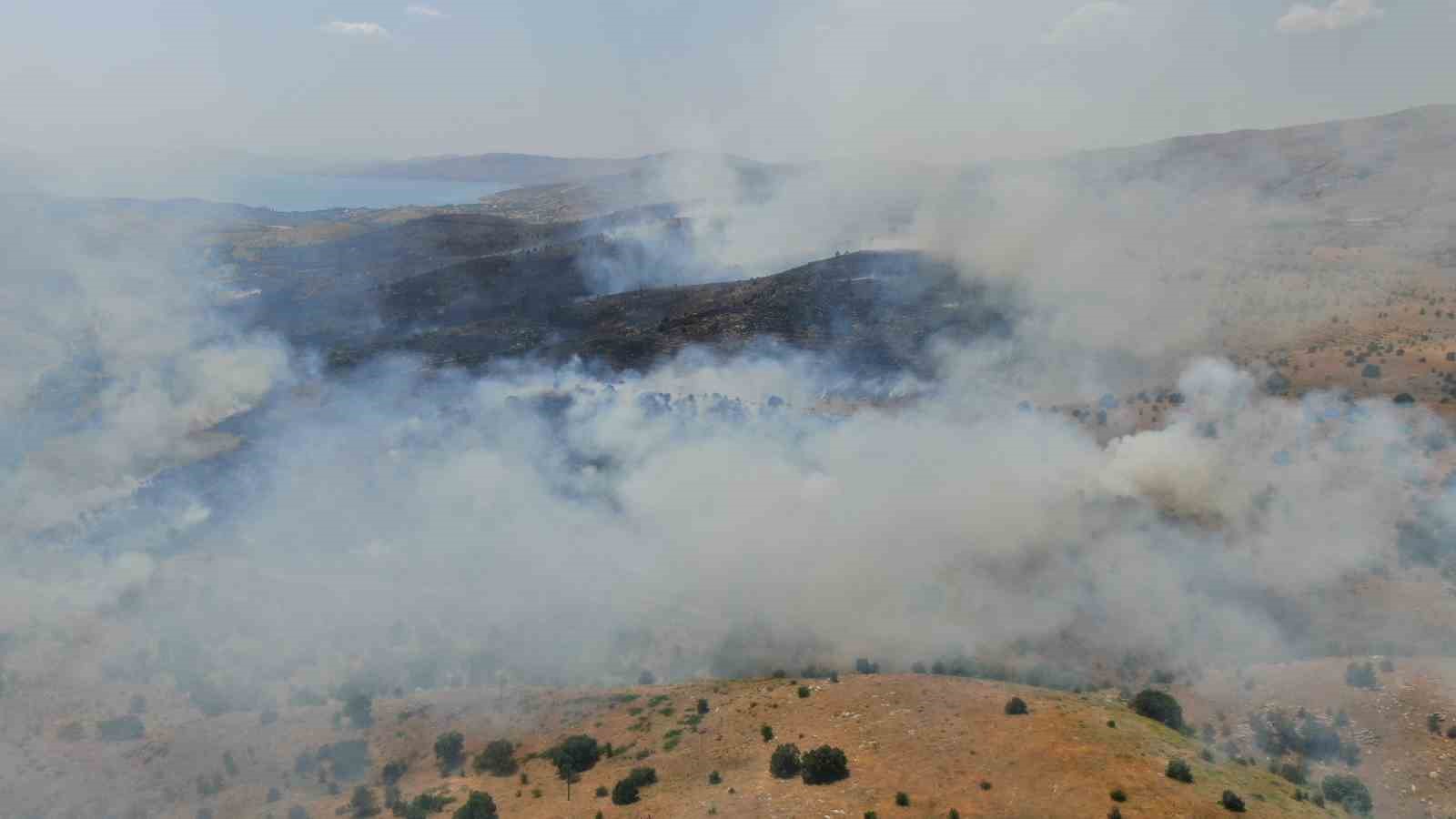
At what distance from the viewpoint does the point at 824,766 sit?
23922 mm

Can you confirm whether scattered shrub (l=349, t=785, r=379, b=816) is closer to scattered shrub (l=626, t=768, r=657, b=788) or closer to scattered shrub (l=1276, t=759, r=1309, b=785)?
scattered shrub (l=626, t=768, r=657, b=788)

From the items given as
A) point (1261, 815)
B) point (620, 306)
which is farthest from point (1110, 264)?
point (1261, 815)

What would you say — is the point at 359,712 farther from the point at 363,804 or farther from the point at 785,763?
the point at 785,763

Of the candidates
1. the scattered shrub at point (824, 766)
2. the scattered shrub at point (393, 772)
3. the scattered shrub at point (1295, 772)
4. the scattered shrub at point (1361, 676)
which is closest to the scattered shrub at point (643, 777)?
the scattered shrub at point (824, 766)

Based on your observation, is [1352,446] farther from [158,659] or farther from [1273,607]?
[158,659]

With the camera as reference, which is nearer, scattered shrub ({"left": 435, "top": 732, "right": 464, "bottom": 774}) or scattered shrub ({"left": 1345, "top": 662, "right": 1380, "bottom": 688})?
scattered shrub ({"left": 1345, "top": 662, "right": 1380, "bottom": 688})

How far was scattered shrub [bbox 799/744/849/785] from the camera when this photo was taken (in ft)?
78.2

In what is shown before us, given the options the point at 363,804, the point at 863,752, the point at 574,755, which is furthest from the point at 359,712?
the point at 863,752

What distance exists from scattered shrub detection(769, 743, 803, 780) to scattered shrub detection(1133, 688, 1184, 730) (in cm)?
1110

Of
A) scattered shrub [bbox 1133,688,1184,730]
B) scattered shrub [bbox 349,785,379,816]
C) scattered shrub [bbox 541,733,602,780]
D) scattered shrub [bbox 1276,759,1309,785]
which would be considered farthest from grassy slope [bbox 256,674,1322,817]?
scattered shrub [bbox 1276,759,1309,785]

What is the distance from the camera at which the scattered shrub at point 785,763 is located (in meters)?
24.5

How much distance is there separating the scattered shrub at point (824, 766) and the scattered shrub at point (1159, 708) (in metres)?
10.1

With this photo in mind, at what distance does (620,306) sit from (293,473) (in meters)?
43.3

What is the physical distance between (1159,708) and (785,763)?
473 inches
